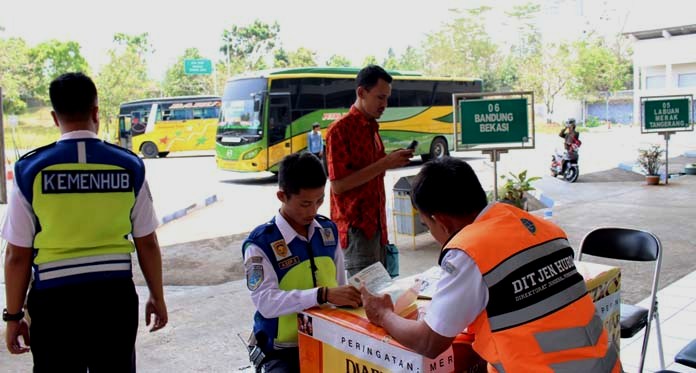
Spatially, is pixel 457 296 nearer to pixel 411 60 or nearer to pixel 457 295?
pixel 457 295

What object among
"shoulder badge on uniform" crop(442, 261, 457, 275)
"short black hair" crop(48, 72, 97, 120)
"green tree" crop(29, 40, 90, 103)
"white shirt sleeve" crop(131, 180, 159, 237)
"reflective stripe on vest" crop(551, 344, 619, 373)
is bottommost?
"reflective stripe on vest" crop(551, 344, 619, 373)

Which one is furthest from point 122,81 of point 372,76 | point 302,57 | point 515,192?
point 372,76

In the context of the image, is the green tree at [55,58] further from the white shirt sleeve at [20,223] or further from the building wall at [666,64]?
the white shirt sleeve at [20,223]

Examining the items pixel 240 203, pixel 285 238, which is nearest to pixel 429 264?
pixel 285 238

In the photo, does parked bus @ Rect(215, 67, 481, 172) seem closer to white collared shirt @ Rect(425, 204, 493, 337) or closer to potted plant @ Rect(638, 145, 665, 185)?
potted plant @ Rect(638, 145, 665, 185)

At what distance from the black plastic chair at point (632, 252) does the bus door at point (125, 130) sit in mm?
20520

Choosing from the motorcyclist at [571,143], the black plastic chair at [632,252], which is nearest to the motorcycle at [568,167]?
the motorcyclist at [571,143]

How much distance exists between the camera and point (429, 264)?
607cm

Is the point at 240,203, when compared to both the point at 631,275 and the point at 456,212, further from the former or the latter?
the point at 456,212

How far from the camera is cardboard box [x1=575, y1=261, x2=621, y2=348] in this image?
2088mm

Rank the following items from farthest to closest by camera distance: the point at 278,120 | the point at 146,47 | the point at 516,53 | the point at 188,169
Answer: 1. the point at 516,53
2. the point at 146,47
3. the point at 188,169
4. the point at 278,120

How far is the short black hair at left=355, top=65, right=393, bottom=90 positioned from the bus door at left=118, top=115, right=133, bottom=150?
2018 cm

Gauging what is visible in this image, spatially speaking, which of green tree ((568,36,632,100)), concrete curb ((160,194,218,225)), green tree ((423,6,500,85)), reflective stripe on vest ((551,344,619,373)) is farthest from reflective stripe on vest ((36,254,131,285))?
green tree ((423,6,500,85))

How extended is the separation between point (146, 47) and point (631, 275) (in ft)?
133
